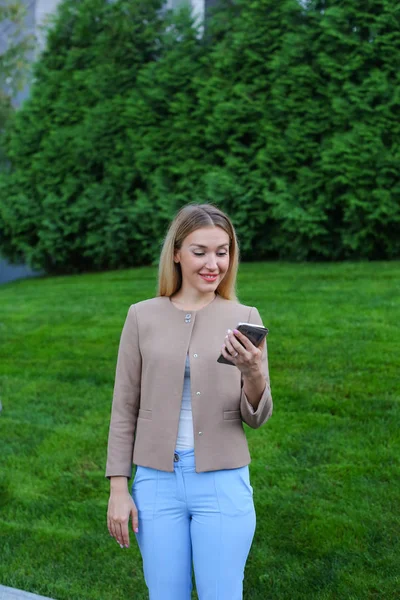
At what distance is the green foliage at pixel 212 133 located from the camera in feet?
29.8

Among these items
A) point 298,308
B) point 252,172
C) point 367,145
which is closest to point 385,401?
point 298,308

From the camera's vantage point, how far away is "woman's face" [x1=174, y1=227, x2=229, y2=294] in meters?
2.30

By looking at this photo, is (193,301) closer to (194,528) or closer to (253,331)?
(253,331)

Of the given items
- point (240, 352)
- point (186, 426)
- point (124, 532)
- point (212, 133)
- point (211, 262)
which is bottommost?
point (124, 532)

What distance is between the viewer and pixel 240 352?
6.75 feet

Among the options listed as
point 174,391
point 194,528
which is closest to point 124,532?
point 194,528

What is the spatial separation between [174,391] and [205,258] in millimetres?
434

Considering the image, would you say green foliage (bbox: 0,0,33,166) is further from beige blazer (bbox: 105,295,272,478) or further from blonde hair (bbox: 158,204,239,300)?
beige blazer (bbox: 105,295,272,478)

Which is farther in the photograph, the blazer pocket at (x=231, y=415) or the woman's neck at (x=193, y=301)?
the woman's neck at (x=193, y=301)

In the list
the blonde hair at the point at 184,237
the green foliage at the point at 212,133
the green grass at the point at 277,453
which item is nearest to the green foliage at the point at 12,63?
the green foliage at the point at 212,133

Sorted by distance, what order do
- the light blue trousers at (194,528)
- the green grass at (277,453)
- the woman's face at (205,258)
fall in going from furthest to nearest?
the green grass at (277,453) → the woman's face at (205,258) → the light blue trousers at (194,528)

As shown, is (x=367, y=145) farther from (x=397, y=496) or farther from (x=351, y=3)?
(x=397, y=496)

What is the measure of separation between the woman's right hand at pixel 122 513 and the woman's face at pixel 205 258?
70cm

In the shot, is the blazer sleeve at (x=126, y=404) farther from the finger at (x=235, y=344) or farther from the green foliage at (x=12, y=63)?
the green foliage at (x=12, y=63)
